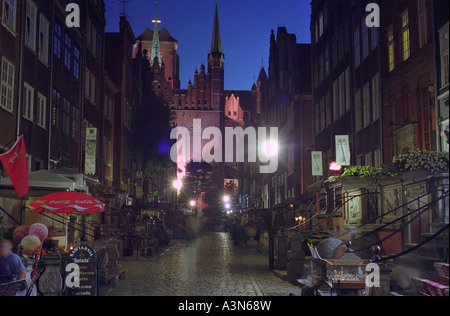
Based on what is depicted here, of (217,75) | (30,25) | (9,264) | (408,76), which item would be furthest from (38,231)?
(217,75)

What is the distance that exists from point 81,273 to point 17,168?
8.74ft

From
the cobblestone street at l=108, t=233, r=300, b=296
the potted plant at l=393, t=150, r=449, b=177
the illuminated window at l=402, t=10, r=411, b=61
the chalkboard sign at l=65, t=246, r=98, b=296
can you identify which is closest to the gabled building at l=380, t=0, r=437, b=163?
the illuminated window at l=402, t=10, r=411, b=61

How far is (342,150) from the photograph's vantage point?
85.5 feet

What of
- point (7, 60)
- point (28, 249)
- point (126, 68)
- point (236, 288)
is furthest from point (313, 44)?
point (28, 249)

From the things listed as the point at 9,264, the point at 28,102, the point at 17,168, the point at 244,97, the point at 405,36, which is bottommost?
the point at 9,264

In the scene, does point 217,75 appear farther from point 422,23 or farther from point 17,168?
point 17,168

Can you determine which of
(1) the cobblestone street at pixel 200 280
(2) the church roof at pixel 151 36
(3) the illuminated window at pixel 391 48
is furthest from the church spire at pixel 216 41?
(1) the cobblestone street at pixel 200 280

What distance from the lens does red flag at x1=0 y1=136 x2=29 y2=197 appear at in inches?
428

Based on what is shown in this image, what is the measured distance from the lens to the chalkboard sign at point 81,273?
35.1ft

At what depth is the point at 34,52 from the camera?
68.0 ft

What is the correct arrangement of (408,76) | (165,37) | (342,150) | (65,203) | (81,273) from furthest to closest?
(165,37)
(342,150)
(408,76)
(65,203)
(81,273)

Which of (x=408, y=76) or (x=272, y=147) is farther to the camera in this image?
(x=272, y=147)

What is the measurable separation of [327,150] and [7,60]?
69.4 ft

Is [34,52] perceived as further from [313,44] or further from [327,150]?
[313,44]
